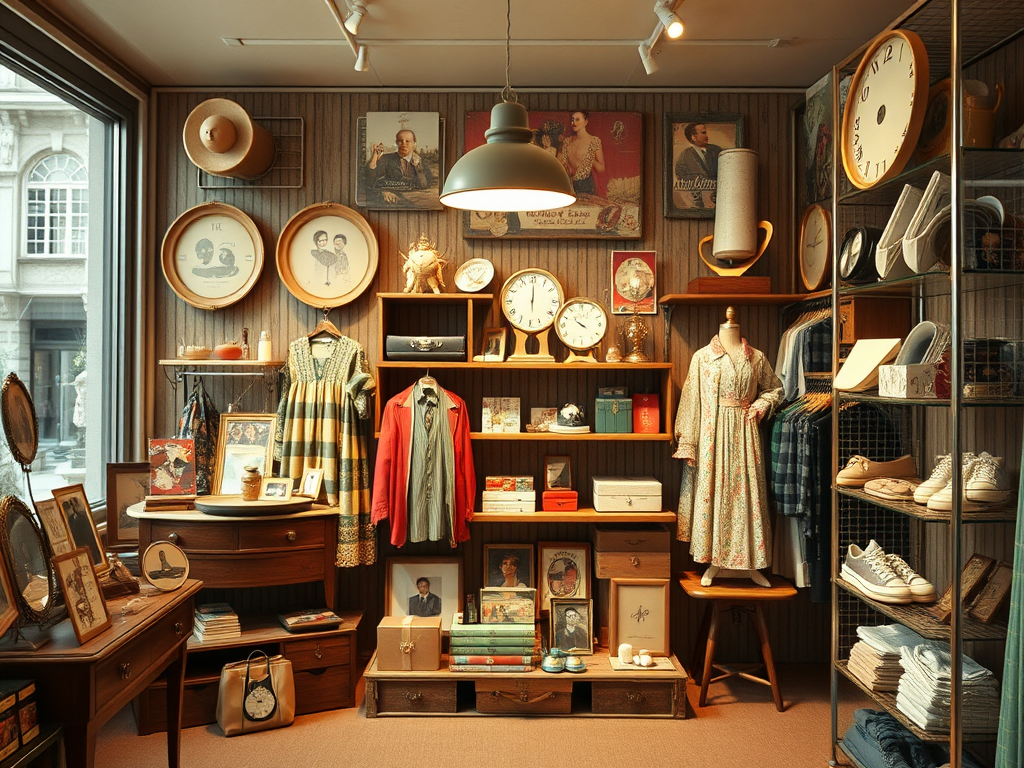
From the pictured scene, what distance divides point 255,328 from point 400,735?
88.7 inches

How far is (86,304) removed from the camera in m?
3.92

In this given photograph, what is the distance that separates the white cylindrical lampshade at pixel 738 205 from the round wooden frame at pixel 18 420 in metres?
3.17

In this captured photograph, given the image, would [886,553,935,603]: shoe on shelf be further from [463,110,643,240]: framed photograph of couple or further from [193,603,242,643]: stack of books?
[193,603,242,643]: stack of books

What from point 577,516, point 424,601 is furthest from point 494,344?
point 424,601

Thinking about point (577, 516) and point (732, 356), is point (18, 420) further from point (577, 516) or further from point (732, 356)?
point (732, 356)

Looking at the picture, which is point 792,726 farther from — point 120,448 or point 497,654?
point 120,448

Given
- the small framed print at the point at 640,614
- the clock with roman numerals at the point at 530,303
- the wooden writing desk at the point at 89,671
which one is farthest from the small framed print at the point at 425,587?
the wooden writing desk at the point at 89,671

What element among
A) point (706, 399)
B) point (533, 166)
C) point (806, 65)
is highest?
point (806, 65)

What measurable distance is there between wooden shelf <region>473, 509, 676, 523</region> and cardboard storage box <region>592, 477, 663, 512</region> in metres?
0.03

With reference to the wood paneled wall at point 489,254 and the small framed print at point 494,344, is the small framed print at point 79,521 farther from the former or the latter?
the small framed print at point 494,344

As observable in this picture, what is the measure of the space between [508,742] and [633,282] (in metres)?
2.40

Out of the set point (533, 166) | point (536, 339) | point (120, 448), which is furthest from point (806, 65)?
point (120, 448)

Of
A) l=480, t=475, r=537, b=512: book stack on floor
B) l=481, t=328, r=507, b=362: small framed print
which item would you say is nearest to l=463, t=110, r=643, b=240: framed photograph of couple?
l=481, t=328, r=507, b=362: small framed print

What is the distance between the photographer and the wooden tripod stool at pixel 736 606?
379cm
